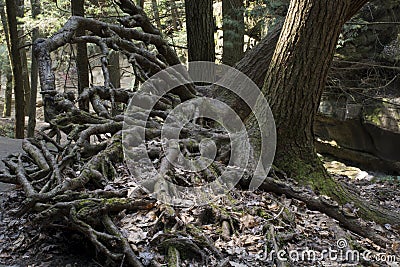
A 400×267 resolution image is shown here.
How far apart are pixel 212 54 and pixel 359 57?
6.85m

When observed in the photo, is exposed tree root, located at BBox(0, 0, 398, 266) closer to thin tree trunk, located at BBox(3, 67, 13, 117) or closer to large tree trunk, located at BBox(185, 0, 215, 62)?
large tree trunk, located at BBox(185, 0, 215, 62)

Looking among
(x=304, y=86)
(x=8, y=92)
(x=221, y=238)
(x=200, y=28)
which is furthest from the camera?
(x=8, y=92)

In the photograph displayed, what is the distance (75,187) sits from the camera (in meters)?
2.83

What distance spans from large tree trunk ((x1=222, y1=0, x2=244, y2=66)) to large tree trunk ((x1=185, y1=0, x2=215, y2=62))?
4.18 ft
